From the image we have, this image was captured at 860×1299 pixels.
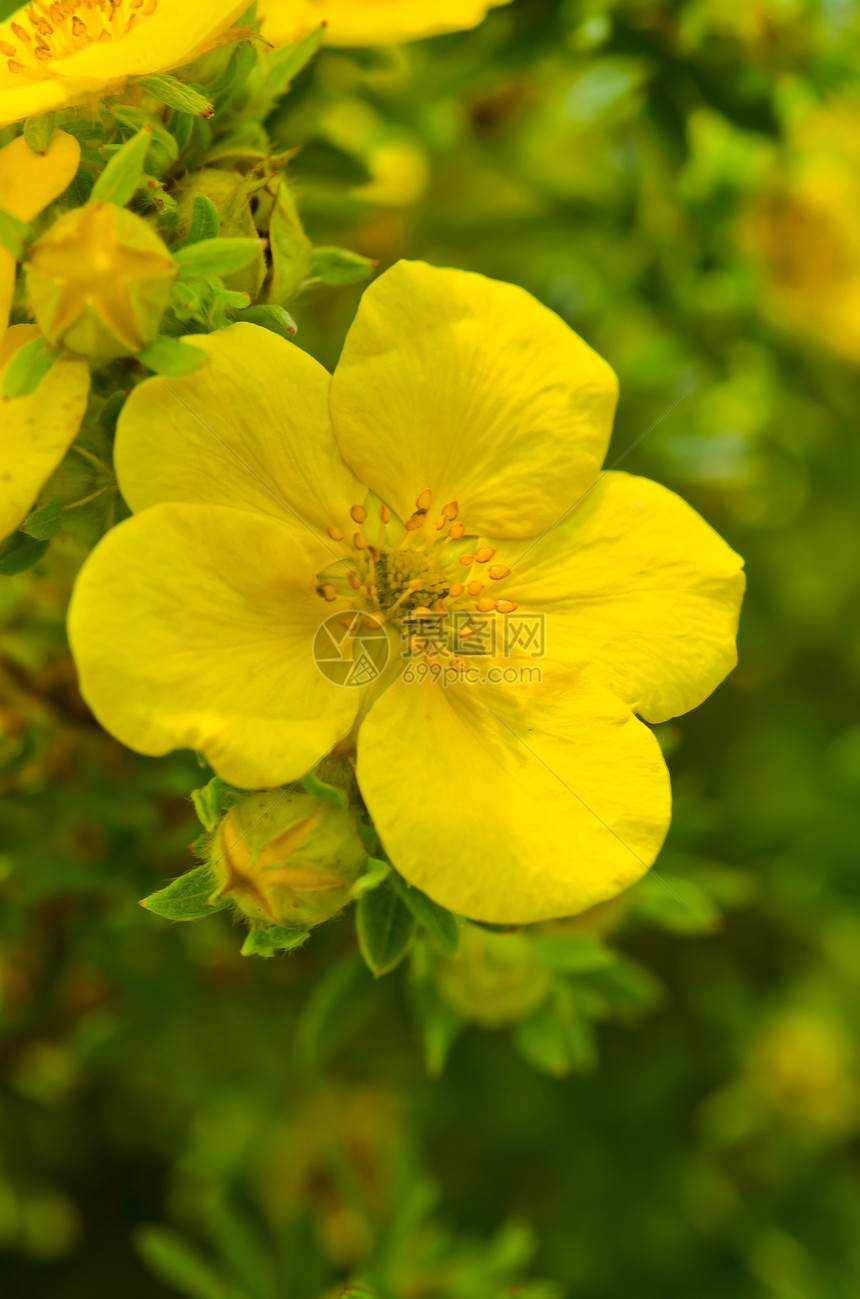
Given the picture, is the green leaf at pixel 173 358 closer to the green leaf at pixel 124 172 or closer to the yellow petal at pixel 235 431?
the yellow petal at pixel 235 431

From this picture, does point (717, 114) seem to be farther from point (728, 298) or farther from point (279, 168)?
point (279, 168)

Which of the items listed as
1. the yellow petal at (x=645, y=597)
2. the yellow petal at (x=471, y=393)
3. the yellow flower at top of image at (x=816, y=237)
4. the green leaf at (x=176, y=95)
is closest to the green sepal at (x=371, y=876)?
the yellow petal at (x=645, y=597)

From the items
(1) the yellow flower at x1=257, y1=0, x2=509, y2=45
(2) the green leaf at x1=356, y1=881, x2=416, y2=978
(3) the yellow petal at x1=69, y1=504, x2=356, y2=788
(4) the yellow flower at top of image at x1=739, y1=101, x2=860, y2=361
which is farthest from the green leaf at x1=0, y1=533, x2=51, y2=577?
(4) the yellow flower at top of image at x1=739, y1=101, x2=860, y2=361

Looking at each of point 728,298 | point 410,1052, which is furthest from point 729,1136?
point 728,298

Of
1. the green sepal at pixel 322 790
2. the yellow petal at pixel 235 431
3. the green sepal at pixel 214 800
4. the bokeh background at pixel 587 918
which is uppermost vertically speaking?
the yellow petal at pixel 235 431

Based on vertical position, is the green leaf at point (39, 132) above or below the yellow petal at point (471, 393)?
above

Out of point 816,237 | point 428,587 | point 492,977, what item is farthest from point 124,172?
point 816,237
